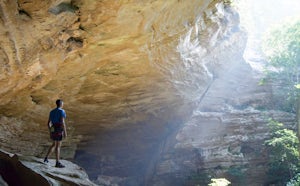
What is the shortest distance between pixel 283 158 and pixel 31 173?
11806mm

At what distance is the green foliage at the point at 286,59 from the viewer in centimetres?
1664

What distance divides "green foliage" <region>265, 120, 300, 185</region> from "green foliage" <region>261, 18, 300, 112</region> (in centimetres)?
292

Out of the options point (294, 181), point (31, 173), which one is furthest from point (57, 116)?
point (294, 181)

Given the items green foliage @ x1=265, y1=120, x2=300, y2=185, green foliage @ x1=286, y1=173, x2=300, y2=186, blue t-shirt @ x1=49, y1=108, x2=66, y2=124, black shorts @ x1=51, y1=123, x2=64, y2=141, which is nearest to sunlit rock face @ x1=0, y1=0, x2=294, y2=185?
green foliage @ x1=265, y1=120, x2=300, y2=185

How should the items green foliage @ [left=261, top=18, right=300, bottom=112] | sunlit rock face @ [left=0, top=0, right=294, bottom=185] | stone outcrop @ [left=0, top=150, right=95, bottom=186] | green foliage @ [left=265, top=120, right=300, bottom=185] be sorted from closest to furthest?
1. stone outcrop @ [left=0, top=150, right=95, bottom=186]
2. sunlit rock face @ [left=0, top=0, right=294, bottom=185]
3. green foliage @ [left=265, top=120, right=300, bottom=185]
4. green foliage @ [left=261, top=18, right=300, bottom=112]

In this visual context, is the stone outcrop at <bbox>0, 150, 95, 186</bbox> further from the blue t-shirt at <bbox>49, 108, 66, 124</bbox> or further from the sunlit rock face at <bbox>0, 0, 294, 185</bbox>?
the sunlit rock face at <bbox>0, 0, 294, 185</bbox>

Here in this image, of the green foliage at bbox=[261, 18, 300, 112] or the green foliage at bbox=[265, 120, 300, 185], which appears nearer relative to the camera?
the green foliage at bbox=[265, 120, 300, 185]

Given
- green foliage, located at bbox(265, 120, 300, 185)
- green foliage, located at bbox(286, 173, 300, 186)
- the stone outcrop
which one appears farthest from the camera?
green foliage, located at bbox(265, 120, 300, 185)

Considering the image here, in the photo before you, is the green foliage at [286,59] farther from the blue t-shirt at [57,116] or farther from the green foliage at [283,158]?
the blue t-shirt at [57,116]

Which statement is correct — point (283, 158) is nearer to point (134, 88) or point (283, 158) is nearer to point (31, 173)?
point (134, 88)

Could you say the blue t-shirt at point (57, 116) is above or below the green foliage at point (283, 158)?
below

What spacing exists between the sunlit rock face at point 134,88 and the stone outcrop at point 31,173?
6.92ft

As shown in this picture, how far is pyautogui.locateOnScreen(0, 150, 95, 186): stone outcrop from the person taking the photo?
6.89 m

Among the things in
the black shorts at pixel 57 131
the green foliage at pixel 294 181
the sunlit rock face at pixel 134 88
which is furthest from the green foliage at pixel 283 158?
the black shorts at pixel 57 131
